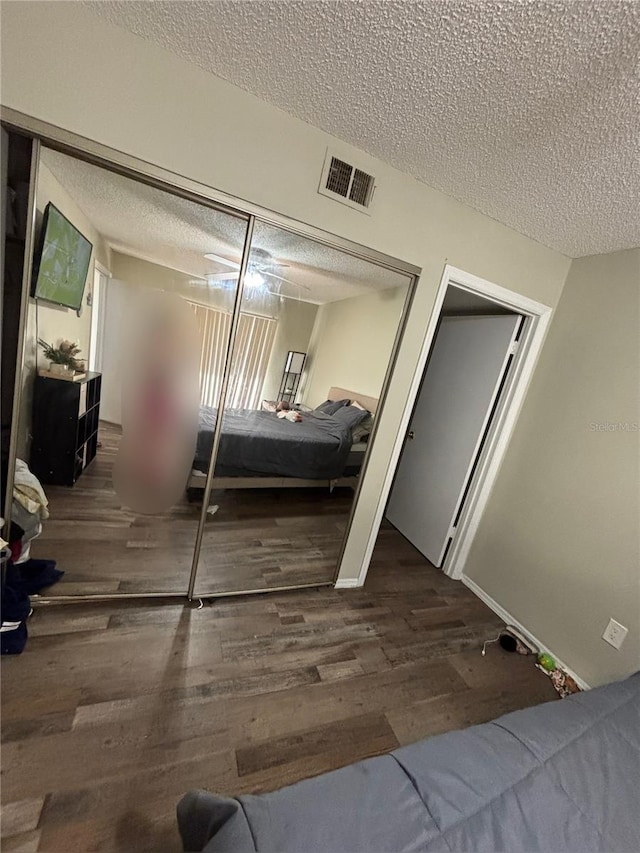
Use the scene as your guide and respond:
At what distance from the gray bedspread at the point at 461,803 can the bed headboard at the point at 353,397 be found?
1653mm

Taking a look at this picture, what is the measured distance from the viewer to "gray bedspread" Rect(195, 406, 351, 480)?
1965mm

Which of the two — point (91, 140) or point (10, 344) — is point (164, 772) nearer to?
point (10, 344)

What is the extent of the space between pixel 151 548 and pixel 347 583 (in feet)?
4.46

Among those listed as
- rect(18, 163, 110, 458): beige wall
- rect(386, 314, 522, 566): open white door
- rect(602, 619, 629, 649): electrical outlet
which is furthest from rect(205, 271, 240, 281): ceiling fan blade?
rect(602, 619, 629, 649): electrical outlet

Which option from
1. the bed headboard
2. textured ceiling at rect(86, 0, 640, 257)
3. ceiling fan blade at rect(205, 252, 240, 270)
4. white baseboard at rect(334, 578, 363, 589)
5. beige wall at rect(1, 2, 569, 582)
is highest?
textured ceiling at rect(86, 0, 640, 257)

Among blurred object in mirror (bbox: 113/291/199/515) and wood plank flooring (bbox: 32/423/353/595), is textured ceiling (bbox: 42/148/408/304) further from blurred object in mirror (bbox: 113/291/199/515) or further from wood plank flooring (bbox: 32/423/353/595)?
wood plank flooring (bbox: 32/423/353/595)

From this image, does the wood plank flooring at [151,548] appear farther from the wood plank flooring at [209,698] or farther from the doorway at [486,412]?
the doorway at [486,412]

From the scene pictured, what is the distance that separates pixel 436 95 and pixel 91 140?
1.31 m

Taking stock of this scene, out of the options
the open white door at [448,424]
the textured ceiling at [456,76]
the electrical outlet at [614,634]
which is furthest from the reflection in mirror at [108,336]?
the electrical outlet at [614,634]

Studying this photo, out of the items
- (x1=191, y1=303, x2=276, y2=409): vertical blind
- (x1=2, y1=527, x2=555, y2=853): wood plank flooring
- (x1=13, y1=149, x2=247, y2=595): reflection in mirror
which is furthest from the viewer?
(x1=191, y1=303, x2=276, y2=409): vertical blind

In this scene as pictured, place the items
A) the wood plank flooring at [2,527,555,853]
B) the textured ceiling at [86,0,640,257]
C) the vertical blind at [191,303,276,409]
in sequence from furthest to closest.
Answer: the vertical blind at [191,303,276,409] → the wood plank flooring at [2,527,555,853] → the textured ceiling at [86,0,640,257]

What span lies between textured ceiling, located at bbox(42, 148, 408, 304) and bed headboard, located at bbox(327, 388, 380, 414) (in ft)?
2.45

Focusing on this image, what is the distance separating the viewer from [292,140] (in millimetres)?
1476

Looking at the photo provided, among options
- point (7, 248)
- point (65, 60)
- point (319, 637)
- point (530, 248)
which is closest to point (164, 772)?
point (319, 637)
